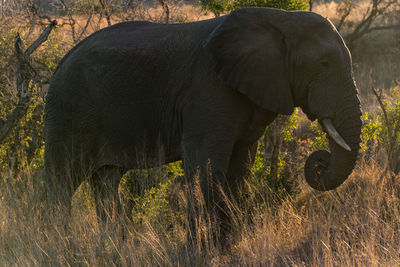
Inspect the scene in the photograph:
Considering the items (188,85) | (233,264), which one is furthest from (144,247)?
(188,85)

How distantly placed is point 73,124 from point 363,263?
3.18 meters

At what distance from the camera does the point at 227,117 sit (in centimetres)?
499

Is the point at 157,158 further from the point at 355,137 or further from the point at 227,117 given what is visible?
the point at 355,137

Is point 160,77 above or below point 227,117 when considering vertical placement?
above

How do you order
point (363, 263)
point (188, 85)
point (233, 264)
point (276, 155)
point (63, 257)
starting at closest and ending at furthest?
point (363, 263) → point (63, 257) → point (233, 264) → point (188, 85) → point (276, 155)

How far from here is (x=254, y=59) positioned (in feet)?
16.5

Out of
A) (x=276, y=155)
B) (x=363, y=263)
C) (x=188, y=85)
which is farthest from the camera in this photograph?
(x=276, y=155)

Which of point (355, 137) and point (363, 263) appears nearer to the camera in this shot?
point (363, 263)

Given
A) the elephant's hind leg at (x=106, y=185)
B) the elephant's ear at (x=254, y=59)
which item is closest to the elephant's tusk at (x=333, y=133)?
the elephant's ear at (x=254, y=59)

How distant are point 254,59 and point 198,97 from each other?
0.60 m

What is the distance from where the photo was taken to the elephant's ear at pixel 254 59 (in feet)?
16.3

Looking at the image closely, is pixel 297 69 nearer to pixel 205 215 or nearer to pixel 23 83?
pixel 205 215

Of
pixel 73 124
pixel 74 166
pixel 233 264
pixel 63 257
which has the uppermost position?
pixel 73 124

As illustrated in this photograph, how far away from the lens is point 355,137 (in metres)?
4.77
